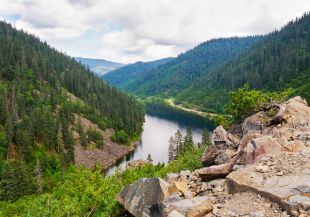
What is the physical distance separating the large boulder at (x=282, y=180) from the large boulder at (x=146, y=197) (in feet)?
16.2

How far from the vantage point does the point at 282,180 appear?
16922mm

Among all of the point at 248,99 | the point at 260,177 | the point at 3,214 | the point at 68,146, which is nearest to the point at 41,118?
the point at 68,146

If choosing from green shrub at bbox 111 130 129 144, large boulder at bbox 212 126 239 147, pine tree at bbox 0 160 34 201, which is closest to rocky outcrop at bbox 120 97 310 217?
large boulder at bbox 212 126 239 147

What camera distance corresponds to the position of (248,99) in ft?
148

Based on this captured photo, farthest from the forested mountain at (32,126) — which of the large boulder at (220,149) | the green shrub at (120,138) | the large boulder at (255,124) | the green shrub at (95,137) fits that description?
the large boulder at (255,124)

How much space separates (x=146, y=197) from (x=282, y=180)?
960 centimetres

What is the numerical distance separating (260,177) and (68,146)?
392ft

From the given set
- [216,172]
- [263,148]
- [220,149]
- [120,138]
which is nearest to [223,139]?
[220,149]

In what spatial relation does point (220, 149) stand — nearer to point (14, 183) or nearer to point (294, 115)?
point (294, 115)

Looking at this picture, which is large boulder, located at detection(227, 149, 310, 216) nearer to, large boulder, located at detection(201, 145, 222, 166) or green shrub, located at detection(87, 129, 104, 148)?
large boulder, located at detection(201, 145, 222, 166)

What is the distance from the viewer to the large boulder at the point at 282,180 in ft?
49.1

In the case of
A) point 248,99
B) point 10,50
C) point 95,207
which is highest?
point 10,50

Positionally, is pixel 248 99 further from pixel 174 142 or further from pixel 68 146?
pixel 68 146

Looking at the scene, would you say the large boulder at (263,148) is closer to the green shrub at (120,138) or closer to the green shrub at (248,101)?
the green shrub at (248,101)
